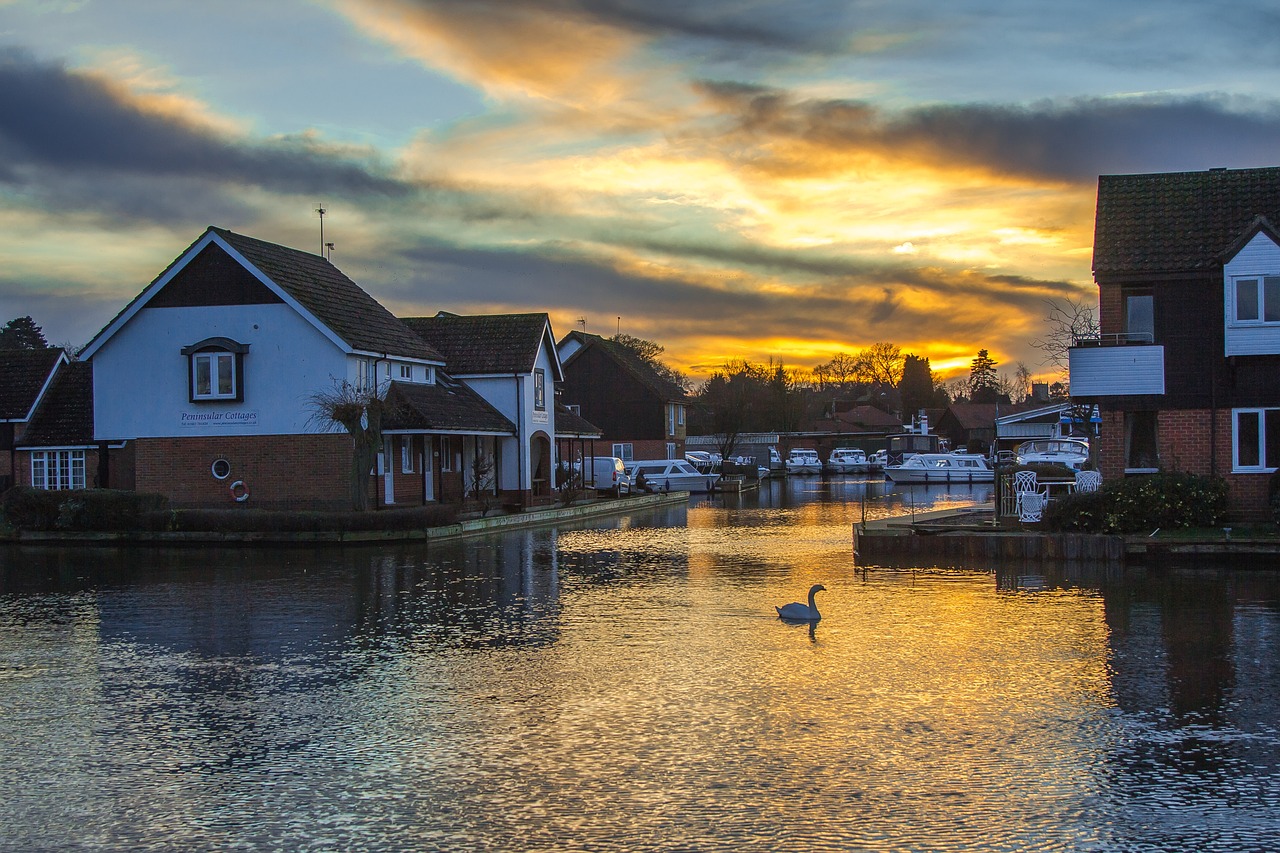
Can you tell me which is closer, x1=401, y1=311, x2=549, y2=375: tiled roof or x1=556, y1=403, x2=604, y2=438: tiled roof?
x1=401, y1=311, x2=549, y2=375: tiled roof

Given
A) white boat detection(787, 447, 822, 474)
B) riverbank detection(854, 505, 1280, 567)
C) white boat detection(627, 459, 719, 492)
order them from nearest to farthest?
riverbank detection(854, 505, 1280, 567)
white boat detection(627, 459, 719, 492)
white boat detection(787, 447, 822, 474)

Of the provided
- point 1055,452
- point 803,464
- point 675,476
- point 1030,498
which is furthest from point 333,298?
Answer: point 803,464

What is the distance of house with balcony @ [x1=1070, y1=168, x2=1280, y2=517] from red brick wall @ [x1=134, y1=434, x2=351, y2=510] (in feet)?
67.4

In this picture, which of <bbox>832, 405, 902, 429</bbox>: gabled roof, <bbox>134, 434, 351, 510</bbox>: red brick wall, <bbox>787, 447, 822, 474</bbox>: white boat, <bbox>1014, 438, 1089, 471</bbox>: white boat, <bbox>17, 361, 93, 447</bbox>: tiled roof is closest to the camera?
<bbox>134, 434, 351, 510</bbox>: red brick wall

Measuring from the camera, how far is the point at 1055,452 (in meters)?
69.1

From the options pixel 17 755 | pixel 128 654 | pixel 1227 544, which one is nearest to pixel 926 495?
pixel 1227 544

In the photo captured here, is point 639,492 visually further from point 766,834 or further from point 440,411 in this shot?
point 766,834

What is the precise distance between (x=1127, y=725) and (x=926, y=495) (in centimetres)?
4797

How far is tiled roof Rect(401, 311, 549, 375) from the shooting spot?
44562 mm

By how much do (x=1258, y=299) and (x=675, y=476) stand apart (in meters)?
40.1

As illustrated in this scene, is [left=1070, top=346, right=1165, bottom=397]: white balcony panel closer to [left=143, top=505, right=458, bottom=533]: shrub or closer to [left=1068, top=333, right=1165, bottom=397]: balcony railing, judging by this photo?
[left=1068, top=333, right=1165, bottom=397]: balcony railing

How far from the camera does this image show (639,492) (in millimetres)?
54219

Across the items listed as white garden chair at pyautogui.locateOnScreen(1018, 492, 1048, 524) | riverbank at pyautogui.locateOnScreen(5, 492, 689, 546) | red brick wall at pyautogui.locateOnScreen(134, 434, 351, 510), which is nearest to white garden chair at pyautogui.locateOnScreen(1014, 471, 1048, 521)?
white garden chair at pyautogui.locateOnScreen(1018, 492, 1048, 524)

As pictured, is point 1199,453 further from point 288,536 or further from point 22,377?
point 22,377
